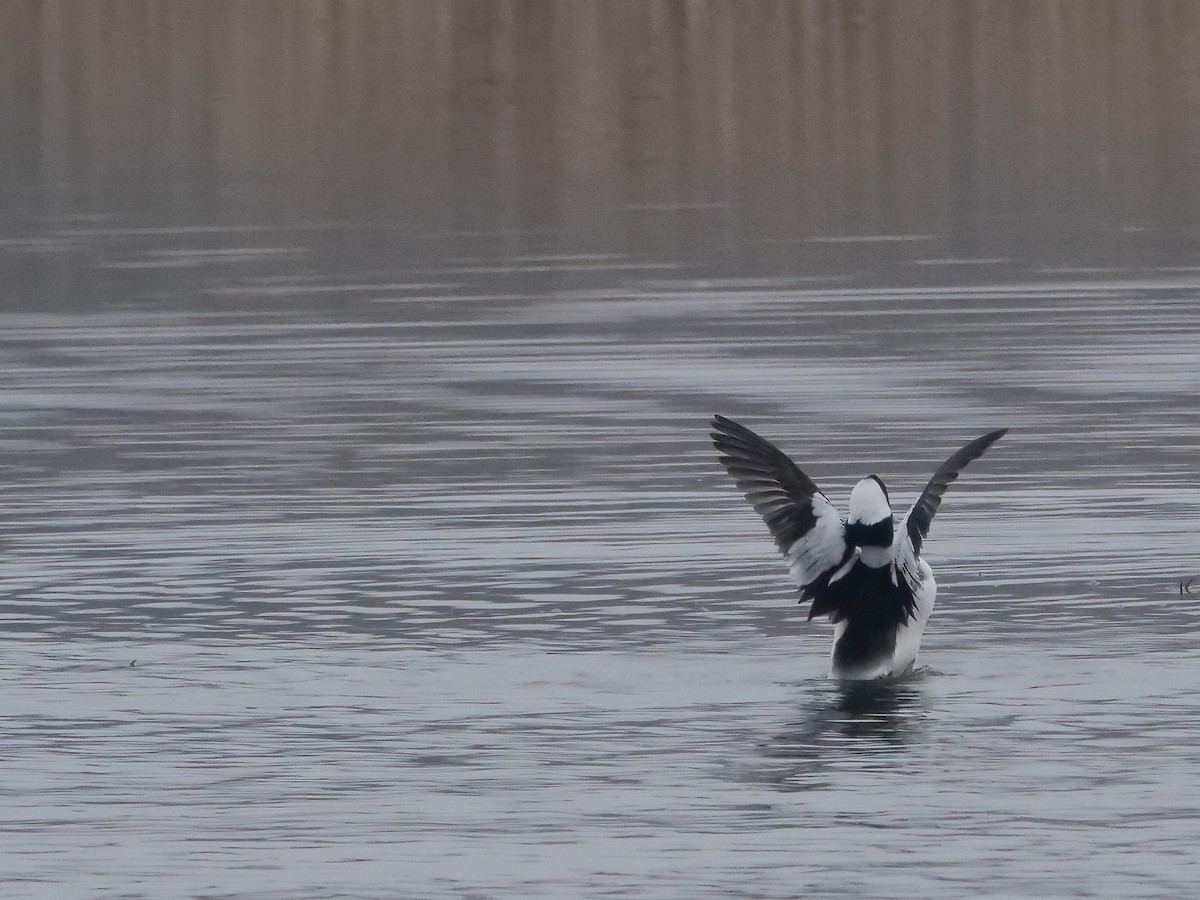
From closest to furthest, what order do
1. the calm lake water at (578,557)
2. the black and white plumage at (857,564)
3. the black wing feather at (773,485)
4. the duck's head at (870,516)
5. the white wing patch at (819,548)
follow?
the calm lake water at (578,557)
the duck's head at (870,516)
the black and white plumage at (857,564)
the white wing patch at (819,548)
the black wing feather at (773,485)

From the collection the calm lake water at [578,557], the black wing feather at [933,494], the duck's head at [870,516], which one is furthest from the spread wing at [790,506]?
the calm lake water at [578,557]

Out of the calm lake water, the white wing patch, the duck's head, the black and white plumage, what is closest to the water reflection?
the calm lake water

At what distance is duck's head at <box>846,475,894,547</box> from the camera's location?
10164 millimetres

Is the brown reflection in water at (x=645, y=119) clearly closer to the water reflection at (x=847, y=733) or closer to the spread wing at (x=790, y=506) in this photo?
the spread wing at (x=790, y=506)

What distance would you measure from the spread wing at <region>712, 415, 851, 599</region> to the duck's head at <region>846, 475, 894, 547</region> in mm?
134

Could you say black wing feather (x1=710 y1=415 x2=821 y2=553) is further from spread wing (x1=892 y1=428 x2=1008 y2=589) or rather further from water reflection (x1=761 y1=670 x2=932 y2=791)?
water reflection (x1=761 y1=670 x2=932 y2=791)

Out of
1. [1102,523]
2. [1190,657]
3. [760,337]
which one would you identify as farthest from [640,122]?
[1190,657]

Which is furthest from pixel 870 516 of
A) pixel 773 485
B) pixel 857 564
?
pixel 773 485

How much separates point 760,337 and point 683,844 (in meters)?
12.7

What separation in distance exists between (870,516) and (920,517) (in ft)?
1.96

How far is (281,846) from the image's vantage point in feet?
27.1

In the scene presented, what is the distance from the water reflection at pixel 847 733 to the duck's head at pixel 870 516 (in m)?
0.53

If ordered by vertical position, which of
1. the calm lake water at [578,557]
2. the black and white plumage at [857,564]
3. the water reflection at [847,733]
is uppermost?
the black and white plumage at [857,564]

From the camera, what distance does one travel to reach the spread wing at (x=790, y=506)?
10.5 m
